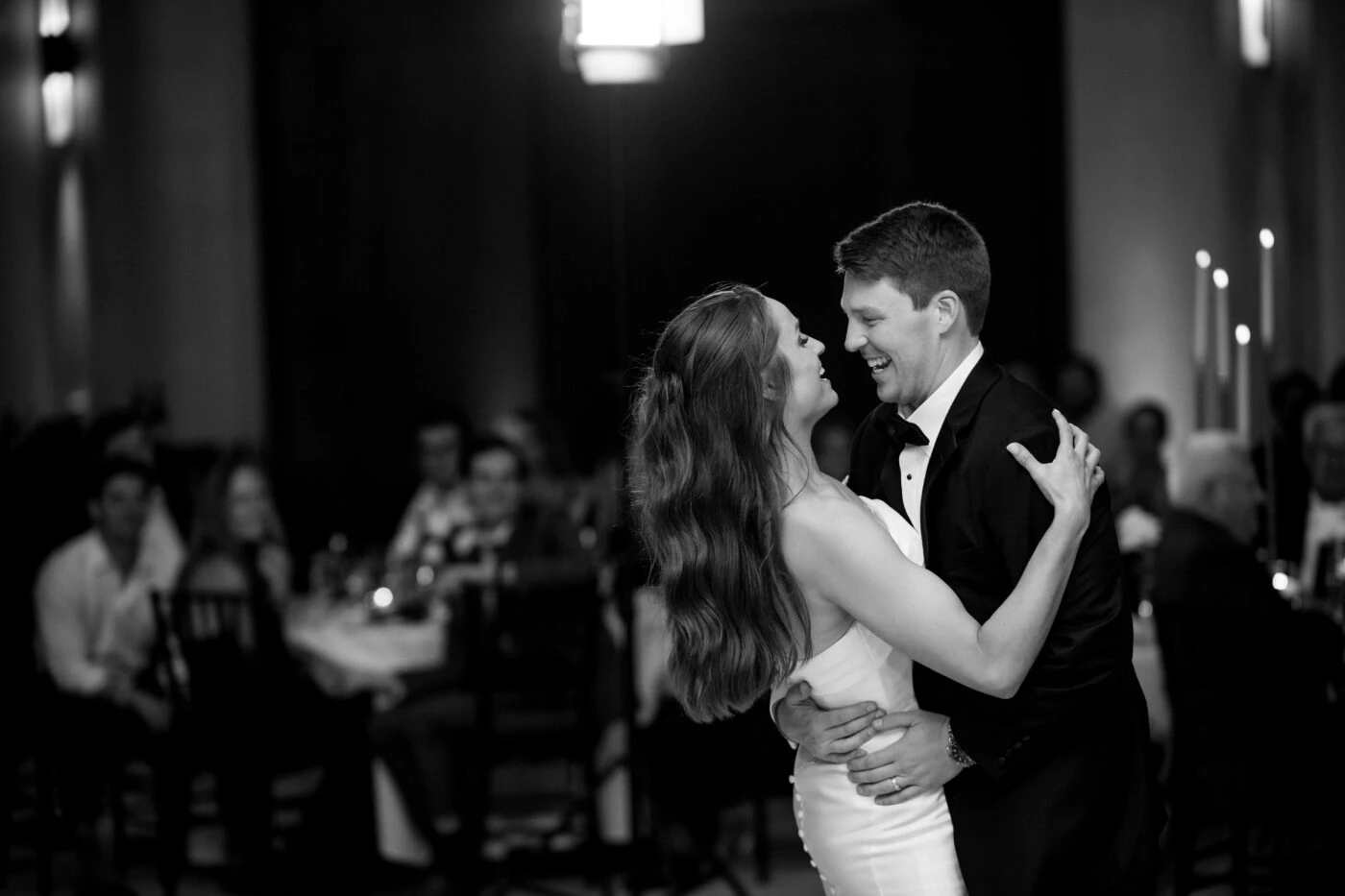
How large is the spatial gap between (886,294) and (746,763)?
2991mm

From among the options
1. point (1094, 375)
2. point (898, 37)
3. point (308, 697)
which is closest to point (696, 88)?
point (898, 37)

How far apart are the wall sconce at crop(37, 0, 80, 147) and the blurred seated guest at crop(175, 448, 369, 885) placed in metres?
3.67

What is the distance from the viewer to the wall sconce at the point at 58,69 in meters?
8.50

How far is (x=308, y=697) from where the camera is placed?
535cm

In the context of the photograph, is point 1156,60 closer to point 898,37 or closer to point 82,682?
point 898,37

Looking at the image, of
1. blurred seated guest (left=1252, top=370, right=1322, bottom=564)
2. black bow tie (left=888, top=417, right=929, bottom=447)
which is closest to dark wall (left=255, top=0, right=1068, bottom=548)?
blurred seated guest (left=1252, top=370, right=1322, bottom=564)

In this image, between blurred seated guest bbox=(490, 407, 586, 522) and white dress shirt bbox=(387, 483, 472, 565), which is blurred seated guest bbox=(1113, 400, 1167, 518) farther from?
white dress shirt bbox=(387, 483, 472, 565)

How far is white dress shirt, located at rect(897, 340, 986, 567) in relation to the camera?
2.30 meters

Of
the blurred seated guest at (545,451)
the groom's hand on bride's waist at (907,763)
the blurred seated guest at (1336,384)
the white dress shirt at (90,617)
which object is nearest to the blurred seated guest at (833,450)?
the blurred seated guest at (545,451)

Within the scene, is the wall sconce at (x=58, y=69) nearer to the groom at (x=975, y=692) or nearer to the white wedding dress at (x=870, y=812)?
the groom at (x=975, y=692)

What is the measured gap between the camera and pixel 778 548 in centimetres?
217

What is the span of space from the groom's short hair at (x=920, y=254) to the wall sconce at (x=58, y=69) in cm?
721

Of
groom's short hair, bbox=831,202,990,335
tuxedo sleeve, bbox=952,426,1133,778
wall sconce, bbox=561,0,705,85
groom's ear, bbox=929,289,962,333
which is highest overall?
wall sconce, bbox=561,0,705,85

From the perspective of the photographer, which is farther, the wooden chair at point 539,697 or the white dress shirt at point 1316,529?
the wooden chair at point 539,697
